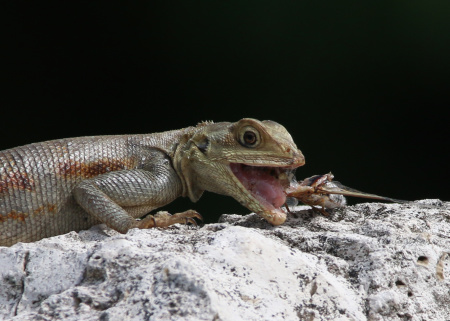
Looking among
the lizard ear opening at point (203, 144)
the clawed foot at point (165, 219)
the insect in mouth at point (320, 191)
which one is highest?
the lizard ear opening at point (203, 144)

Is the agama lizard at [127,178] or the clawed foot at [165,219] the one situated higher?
A: the agama lizard at [127,178]

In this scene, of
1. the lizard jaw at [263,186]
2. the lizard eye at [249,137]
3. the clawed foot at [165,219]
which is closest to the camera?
the clawed foot at [165,219]

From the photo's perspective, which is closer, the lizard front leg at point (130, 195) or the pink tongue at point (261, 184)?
the lizard front leg at point (130, 195)

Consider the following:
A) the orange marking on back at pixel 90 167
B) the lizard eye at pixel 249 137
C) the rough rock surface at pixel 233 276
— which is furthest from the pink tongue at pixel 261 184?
the orange marking on back at pixel 90 167

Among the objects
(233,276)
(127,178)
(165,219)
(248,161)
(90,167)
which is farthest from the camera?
(90,167)

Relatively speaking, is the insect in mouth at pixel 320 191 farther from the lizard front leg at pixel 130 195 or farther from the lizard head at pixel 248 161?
the lizard front leg at pixel 130 195

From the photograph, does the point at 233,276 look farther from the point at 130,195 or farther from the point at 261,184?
the point at 130,195

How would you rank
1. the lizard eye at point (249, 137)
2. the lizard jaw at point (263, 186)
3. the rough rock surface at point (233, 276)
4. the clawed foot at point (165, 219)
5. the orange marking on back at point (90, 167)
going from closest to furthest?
the rough rock surface at point (233, 276) < the clawed foot at point (165, 219) < the lizard jaw at point (263, 186) < the lizard eye at point (249, 137) < the orange marking on back at point (90, 167)

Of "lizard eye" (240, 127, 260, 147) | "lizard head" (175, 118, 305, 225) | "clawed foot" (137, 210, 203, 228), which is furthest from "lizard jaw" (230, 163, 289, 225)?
"clawed foot" (137, 210, 203, 228)

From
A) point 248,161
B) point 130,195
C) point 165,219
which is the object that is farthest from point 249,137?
point 130,195
